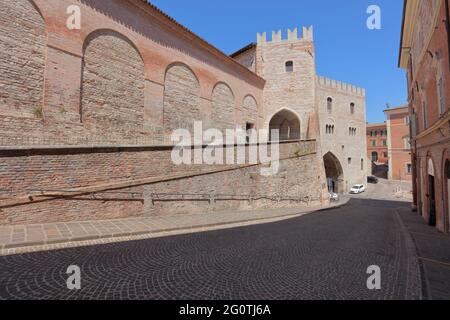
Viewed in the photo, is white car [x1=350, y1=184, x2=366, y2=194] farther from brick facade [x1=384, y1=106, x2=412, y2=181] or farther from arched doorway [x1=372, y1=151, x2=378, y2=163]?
arched doorway [x1=372, y1=151, x2=378, y2=163]

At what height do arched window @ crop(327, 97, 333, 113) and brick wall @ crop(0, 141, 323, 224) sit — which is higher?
arched window @ crop(327, 97, 333, 113)

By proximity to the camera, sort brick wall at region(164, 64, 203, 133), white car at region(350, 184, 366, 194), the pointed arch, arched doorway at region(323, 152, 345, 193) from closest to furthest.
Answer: brick wall at region(164, 64, 203, 133) < the pointed arch < white car at region(350, 184, 366, 194) < arched doorway at region(323, 152, 345, 193)

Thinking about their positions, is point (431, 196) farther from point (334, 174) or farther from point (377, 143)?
point (377, 143)

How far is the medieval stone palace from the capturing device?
7.96m

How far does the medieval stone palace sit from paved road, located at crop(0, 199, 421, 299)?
3269mm

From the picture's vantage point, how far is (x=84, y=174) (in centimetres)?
864

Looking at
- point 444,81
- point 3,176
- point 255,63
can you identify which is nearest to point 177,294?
point 3,176

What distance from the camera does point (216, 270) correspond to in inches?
194

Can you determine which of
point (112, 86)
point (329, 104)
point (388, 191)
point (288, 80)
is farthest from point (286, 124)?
point (388, 191)

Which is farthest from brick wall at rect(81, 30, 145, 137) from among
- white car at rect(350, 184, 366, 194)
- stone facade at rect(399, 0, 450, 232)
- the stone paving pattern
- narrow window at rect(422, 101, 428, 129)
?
white car at rect(350, 184, 366, 194)

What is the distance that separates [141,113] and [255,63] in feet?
53.4

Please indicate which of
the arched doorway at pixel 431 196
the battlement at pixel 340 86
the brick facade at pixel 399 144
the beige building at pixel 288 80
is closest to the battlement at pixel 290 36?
the beige building at pixel 288 80
